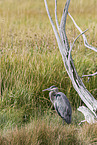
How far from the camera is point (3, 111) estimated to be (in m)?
3.45

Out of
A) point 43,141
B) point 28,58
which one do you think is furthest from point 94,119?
point 28,58

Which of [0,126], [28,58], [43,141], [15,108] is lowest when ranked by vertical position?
[43,141]

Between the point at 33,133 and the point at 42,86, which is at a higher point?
Result: the point at 42,86

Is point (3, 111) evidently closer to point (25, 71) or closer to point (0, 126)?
point (0, 126)

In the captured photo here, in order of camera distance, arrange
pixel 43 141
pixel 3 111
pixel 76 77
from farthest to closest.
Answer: pixel 3 111 → pixel 76 77 → pixel 43 141

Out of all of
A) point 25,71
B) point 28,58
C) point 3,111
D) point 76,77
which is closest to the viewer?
point 76,77

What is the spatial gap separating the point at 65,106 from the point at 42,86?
2.73ft

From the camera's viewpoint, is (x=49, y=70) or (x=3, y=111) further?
(x=49, y=70)

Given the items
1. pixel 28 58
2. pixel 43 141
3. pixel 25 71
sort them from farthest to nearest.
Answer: pixel 28 58, pixel 25 71, pixel 43 141

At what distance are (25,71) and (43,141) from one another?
147cm

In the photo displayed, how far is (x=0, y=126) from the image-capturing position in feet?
10.4

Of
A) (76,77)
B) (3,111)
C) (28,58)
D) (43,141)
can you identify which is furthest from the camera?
(28,58)

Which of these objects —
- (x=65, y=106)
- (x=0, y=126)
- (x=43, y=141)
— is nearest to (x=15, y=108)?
(x=0, y=126)

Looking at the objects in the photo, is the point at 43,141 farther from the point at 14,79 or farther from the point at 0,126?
the point at 14,79
